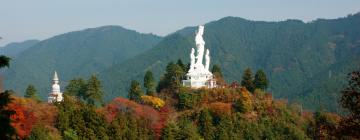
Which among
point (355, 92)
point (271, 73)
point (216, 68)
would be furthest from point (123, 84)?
point (355, 92)

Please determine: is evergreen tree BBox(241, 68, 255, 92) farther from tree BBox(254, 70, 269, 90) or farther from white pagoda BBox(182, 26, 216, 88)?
white pagoda BBox(182, 26, 216, 88)

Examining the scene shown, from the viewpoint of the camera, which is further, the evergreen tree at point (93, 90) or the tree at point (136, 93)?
the tree at point (136, 93)

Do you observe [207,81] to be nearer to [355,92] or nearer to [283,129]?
[283,129]

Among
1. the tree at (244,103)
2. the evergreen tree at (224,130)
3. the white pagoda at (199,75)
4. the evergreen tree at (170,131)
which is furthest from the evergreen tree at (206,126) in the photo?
the white pagoda at (199,75)

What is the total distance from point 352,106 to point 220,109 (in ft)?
123

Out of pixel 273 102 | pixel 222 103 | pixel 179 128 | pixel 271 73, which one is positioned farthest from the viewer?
pixel 271 73

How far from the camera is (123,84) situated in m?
183

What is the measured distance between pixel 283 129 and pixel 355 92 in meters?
39.9

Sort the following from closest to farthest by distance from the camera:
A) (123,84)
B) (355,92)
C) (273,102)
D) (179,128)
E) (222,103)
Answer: (355,92), (179,128), (222,103), (273,102), (123,84)

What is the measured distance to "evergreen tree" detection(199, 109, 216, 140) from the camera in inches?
1966

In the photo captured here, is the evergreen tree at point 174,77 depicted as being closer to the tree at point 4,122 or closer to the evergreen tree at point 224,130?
the evergreen tree at point 224,130

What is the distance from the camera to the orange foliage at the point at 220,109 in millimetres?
51406

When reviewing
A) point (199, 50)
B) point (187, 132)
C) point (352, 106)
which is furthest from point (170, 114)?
point (352, 106)

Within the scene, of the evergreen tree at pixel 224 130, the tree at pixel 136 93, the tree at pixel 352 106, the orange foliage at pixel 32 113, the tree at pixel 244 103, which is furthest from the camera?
the tree at pixel 136 93
